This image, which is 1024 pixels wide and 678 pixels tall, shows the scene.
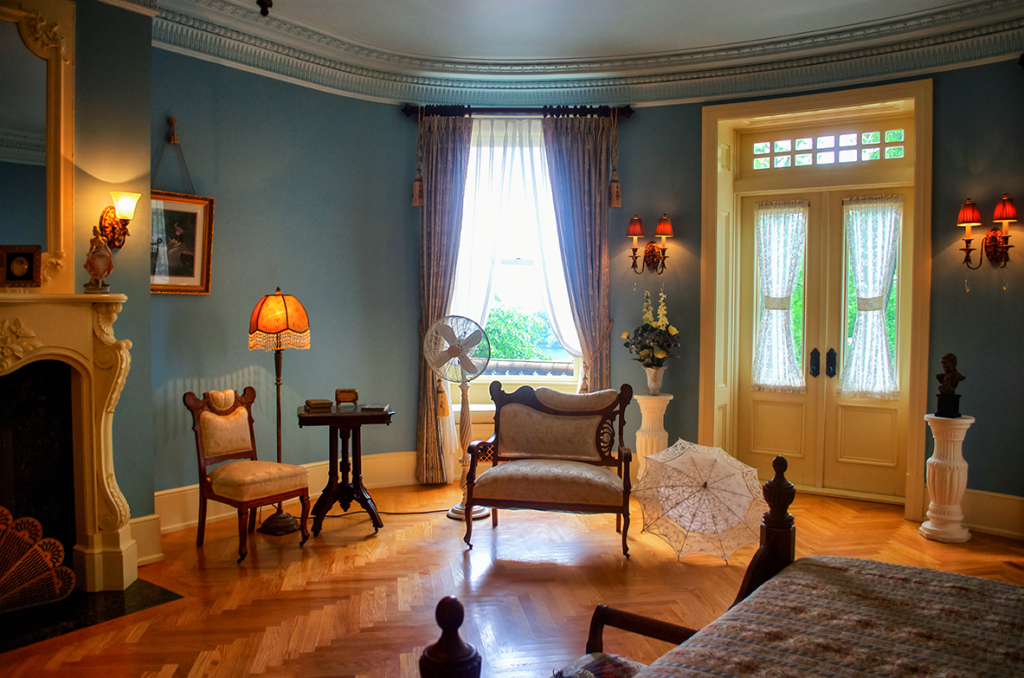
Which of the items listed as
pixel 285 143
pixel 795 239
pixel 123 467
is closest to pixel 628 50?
pixel 795 239

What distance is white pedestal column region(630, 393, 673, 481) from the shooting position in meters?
5.75

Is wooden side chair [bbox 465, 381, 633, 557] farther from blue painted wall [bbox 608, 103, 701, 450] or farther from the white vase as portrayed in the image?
blue painted wall [bbox 608, 103, 701, 450]

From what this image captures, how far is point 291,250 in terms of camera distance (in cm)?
552

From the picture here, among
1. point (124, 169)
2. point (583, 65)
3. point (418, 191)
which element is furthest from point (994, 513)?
point (124, 169)

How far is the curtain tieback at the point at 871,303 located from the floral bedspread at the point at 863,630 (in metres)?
3.77

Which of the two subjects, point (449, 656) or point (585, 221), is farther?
point (585, 221)

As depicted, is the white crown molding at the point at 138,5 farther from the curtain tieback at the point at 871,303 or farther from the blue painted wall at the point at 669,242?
the curtain tieback at the point at 871,303

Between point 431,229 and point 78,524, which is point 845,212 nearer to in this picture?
point 431,229

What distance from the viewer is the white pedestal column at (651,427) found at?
5746mm

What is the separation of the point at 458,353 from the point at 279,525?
165 centimetres

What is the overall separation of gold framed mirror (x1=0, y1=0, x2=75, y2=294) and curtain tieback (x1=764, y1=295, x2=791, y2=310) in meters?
4.95

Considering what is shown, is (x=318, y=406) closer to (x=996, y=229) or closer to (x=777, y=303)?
(x=777, y=303)

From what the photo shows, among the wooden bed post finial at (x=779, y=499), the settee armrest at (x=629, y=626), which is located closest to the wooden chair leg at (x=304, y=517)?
the settee armrest at (x=629, y=626)

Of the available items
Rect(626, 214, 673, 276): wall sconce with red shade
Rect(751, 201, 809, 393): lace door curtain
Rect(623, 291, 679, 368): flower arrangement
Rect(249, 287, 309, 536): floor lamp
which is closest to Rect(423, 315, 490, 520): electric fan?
Rect(249, 287, 309, 536): floor lamp
